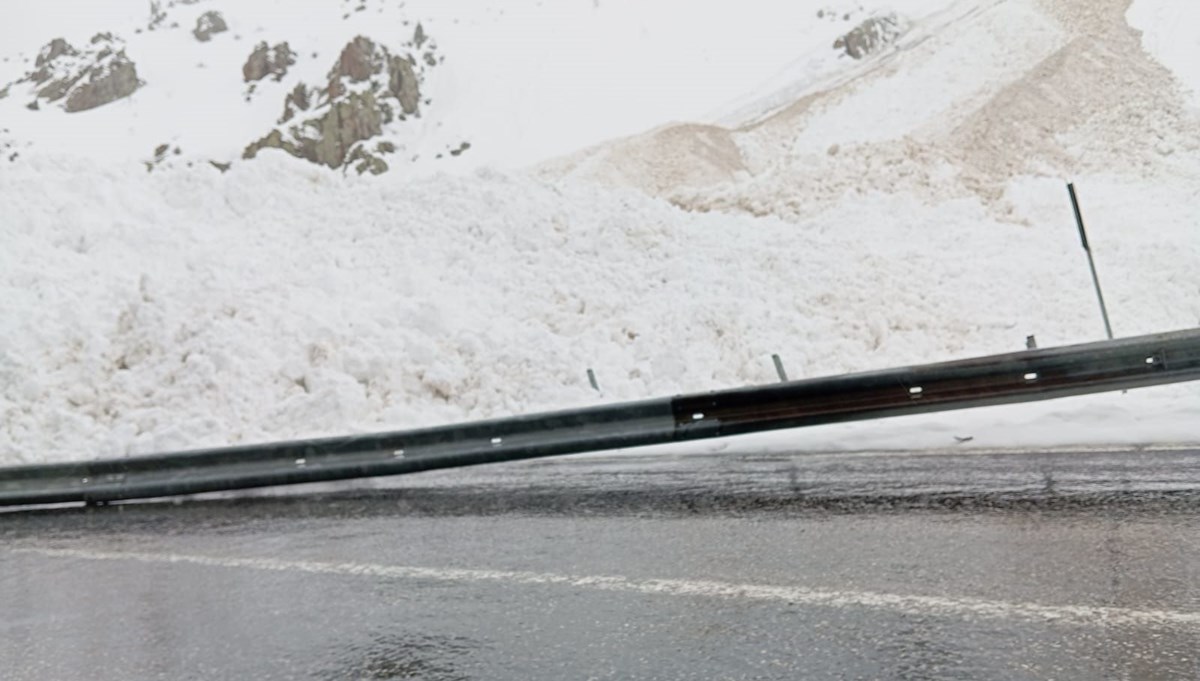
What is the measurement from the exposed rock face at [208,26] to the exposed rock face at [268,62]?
11.1 meters

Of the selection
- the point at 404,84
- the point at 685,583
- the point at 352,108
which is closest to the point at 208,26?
the point at 404,84

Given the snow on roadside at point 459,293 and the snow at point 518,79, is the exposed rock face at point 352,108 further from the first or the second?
the snow on roadside at point 459,293

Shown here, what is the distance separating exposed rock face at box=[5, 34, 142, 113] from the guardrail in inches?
1596

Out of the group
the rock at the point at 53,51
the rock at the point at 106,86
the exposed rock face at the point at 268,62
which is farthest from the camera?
the rock at the point at 53,51

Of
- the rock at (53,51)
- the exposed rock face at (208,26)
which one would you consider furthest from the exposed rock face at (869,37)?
the rock at (53,51)

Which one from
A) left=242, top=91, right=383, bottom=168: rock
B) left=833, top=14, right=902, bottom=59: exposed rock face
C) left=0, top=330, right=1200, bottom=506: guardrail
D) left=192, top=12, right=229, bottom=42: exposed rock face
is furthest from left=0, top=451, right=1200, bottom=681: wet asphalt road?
left=192, top=12, right=229, bottom=42: exposed rock face

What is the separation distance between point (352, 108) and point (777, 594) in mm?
33696

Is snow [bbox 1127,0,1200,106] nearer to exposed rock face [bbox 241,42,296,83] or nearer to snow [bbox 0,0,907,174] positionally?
snow [bbox 0,0,907,174]

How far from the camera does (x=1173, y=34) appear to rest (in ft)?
78.9

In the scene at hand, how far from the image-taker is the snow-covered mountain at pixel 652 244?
11609 mm

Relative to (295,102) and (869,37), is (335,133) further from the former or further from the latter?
(869,37)

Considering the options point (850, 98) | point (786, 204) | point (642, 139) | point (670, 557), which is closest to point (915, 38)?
point (850, 98)

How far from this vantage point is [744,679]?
8.72 feet

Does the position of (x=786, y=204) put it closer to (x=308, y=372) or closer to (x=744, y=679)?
(x=308, y=372)
